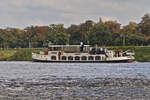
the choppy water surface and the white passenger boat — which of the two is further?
the white passenger boat

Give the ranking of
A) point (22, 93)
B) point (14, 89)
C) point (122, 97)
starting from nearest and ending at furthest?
1. point (122, 97)
2. point (22, 93)
3. point (14, 89)

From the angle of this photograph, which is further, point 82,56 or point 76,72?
point 82,56

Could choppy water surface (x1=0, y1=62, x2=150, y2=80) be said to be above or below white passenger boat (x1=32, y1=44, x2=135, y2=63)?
below

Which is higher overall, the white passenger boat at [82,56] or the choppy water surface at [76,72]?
the white passenger boat at [82,56]

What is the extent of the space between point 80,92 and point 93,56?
119 meters

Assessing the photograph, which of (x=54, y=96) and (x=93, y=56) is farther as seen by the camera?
(x=93, y=56)

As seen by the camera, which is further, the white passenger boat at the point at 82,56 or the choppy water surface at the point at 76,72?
the white passenger boat at the point at 82,56

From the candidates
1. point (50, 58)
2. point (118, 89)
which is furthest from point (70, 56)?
point (118, 89)

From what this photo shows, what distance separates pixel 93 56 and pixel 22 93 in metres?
121

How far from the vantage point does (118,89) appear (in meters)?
57.9

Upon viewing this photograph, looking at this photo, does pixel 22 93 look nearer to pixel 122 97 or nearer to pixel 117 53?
pixel 122 97

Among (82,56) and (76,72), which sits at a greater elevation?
(82,56)

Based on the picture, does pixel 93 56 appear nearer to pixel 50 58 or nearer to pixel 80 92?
pixel 50 58

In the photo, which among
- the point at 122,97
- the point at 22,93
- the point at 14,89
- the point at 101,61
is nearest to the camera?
the point at 122,97
